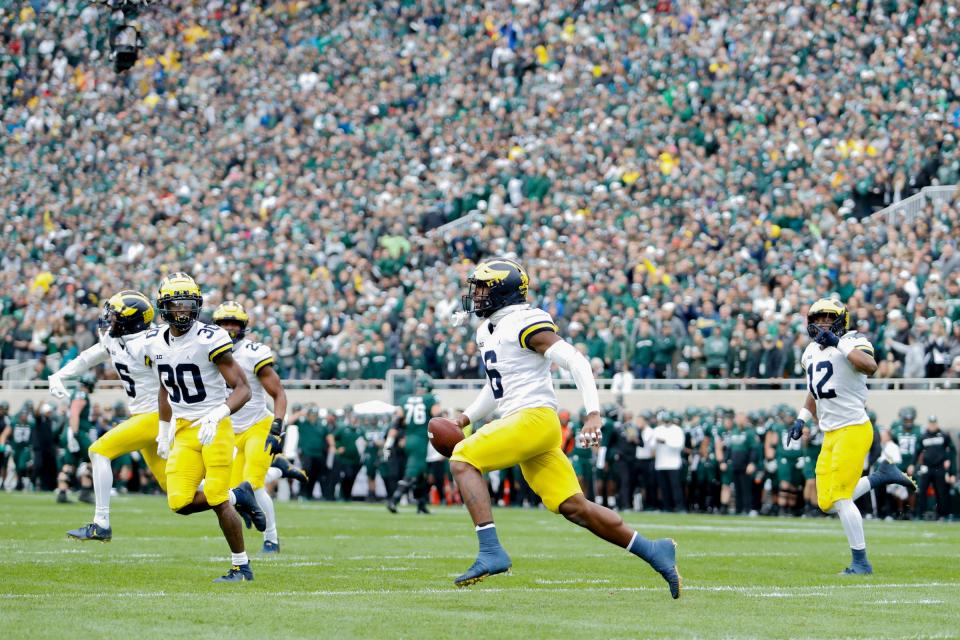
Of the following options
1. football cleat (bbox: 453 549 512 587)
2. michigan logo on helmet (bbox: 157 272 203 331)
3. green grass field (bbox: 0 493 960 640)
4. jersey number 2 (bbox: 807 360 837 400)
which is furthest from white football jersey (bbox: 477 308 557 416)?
jersey number 2 (bbox: 807 360 837 400)

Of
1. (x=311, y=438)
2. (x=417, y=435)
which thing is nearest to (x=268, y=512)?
(x=417, y=435)

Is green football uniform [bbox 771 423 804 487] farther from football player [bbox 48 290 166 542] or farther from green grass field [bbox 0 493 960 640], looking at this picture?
football player [bbox 48 290 166 542]

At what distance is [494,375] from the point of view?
28.0ft

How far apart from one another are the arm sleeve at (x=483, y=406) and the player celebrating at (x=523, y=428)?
0.32 feet

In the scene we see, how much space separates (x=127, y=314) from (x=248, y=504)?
5.69ft

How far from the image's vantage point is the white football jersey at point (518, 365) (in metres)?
8.43

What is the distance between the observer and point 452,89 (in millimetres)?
31047

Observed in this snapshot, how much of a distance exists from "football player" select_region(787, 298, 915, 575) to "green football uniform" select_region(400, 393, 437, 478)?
9767 millimetres

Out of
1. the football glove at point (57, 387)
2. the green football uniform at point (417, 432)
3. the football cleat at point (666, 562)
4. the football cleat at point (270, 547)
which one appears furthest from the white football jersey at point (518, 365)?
the green football uniform at point (417, 432)

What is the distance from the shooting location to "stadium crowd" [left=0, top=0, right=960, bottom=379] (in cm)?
2236

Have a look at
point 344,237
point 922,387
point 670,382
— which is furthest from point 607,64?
point 922,387

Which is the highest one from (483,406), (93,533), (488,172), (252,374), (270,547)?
(488,172)

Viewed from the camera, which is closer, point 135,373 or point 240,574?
point 240,574

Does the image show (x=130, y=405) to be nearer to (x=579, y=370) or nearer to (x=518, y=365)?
(x=518, y=365)
